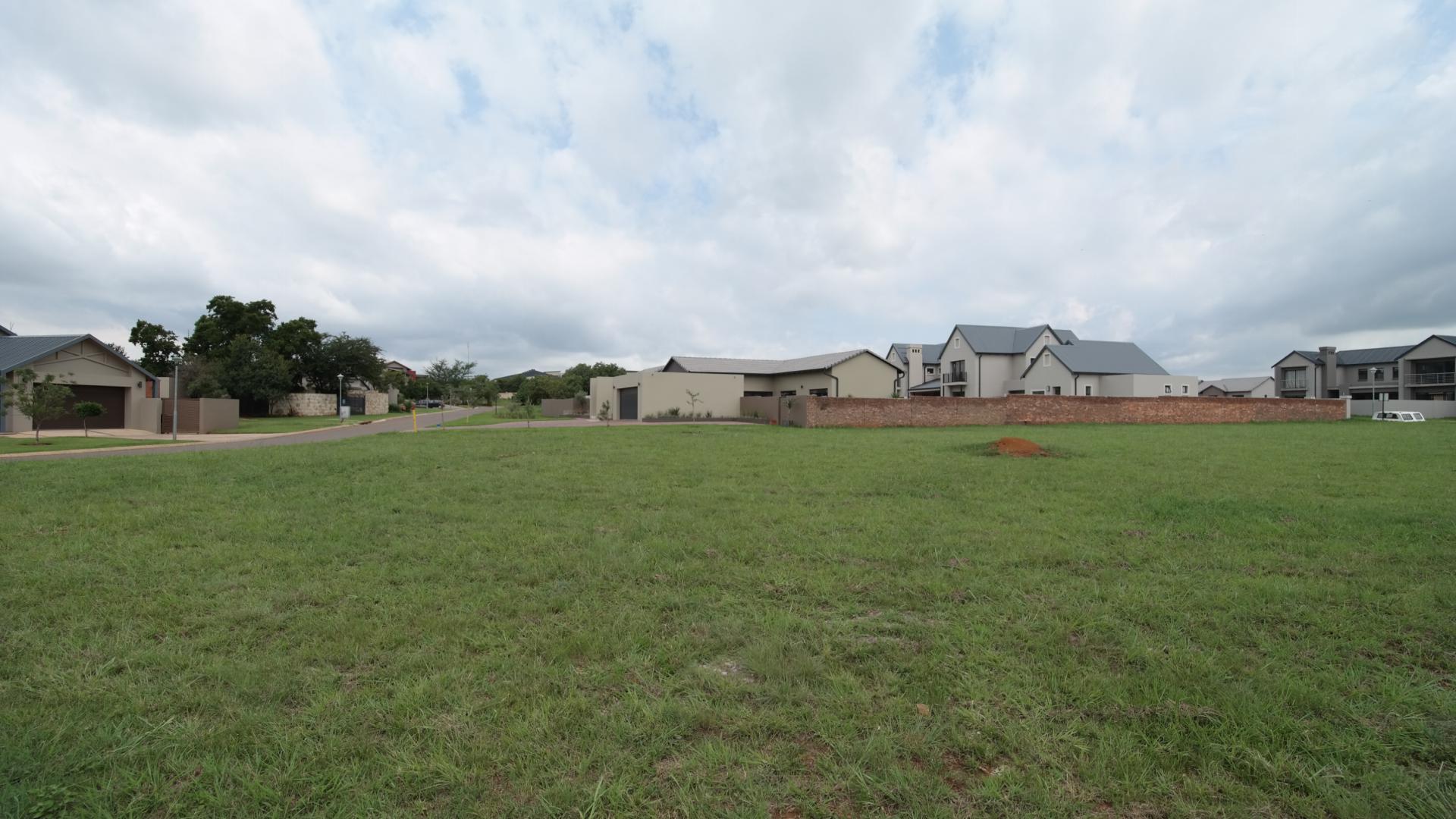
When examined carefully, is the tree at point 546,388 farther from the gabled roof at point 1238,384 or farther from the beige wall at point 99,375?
the gabled roof at point 1238,384

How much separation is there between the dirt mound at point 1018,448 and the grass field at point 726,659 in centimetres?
568

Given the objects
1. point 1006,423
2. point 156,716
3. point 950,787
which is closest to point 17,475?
point 156,716

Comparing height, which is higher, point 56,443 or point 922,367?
point 922,367

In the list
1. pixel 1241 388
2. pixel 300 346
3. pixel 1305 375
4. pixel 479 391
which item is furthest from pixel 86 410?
pixel 1241 388

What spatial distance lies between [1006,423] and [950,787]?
99.2 feet

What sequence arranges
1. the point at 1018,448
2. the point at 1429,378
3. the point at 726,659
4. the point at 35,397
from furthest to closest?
the point at 1429,378, the point at 35,397, the point at 1018,448, the point at 726,659

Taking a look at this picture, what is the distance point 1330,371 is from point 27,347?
85.9 m

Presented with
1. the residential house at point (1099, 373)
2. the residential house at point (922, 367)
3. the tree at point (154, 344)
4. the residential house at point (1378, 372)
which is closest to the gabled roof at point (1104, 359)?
the residential house at point (1099, 373)

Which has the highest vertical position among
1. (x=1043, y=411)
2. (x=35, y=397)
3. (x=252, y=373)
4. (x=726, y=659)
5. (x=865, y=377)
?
(x=252, y=373)

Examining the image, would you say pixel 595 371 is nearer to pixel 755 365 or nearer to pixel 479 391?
pixel 479 391

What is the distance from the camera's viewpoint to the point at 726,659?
359 centimetres

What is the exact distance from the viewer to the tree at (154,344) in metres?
53.4

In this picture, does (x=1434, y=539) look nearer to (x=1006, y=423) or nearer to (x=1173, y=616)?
(x=1173, y=616)

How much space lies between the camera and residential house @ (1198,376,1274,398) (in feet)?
212
